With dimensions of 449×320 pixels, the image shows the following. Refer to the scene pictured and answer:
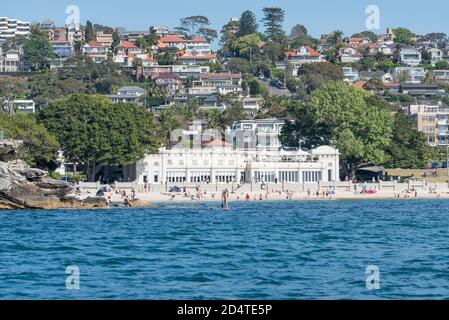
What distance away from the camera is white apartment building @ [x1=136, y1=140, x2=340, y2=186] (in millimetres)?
103375

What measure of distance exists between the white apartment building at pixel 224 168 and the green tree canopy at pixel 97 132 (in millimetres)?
1805

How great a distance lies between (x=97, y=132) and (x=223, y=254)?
5751 centimetres

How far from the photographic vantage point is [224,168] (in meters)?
104

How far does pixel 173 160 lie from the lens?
104 meters

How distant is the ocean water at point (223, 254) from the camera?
105 feet

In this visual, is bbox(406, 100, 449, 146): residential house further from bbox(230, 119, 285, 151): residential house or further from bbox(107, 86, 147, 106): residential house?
bbox(107, 86, 147, 106): residential house

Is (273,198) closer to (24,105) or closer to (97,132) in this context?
(97,132)

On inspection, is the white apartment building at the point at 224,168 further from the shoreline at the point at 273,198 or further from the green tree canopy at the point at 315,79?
the green tree canopy at the point at 315,79

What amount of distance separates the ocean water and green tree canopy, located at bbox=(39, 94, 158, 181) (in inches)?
1095

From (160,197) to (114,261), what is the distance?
50.5 m

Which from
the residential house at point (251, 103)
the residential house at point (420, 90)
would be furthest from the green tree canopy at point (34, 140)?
the residential house at point (420, 90)

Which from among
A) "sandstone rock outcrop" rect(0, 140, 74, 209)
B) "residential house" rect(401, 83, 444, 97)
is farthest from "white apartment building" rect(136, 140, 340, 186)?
"residential house" rect(401, 83, 444, 97)

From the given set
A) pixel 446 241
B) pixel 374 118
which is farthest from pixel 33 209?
pixel 374 118
